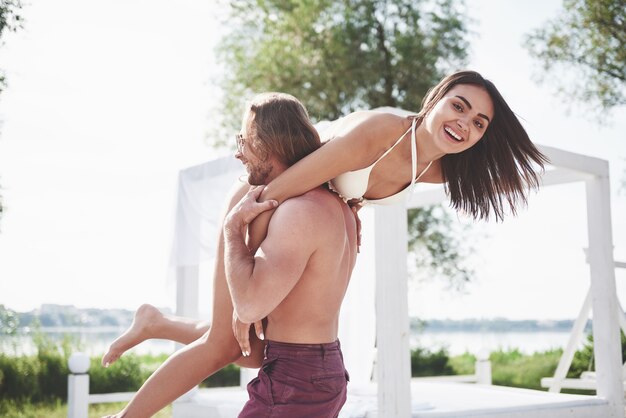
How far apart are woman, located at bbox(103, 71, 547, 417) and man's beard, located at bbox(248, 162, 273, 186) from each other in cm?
6

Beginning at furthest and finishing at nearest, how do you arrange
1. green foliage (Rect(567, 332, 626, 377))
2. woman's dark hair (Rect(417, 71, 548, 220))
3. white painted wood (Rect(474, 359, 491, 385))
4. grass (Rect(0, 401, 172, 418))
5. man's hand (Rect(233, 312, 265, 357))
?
green foliage (Rect(567, 332, 626, 377)), white painted wood (Rect(474, 359, 491, 385)), grass (Rect(0, 401, 172, 418)), woman's dark hair (Rect(417, 71, 548, 220)), man's hand (Rect(233, 312, 265, 357))

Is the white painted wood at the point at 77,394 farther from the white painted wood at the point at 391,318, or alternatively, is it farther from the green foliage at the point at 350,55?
the green foliage at the point at 350,55

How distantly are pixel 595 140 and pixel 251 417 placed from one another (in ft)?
32.2

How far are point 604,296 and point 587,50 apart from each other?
5.74m

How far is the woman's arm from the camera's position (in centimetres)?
211

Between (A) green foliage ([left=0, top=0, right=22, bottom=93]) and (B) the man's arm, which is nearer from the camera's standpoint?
(B) the man's arm

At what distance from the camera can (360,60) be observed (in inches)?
446

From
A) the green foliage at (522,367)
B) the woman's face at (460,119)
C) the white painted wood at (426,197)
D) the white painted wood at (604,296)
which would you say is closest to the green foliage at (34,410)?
the white painted wood at (426,197)

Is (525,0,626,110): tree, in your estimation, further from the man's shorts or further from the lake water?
the man's shorts

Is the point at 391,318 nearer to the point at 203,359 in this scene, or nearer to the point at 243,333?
the point at 203,359

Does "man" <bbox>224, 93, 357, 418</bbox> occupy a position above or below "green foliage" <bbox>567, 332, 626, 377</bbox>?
above

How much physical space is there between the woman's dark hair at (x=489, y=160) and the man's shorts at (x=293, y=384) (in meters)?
0.92

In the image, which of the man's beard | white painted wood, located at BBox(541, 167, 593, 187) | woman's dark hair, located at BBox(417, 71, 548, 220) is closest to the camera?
the man's beard

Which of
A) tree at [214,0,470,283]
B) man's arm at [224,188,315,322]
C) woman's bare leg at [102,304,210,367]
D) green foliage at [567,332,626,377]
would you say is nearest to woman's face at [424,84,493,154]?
man's arm at [224,188,315,322]
